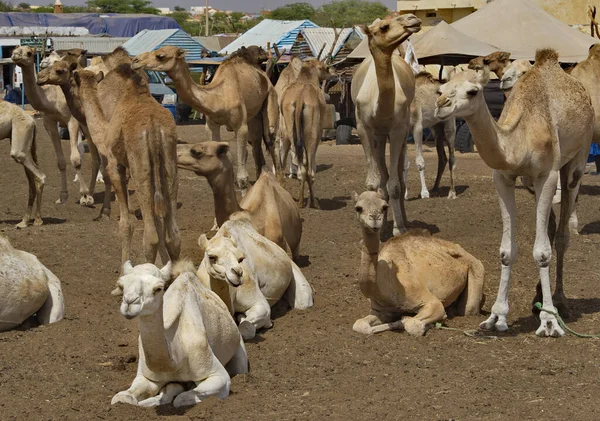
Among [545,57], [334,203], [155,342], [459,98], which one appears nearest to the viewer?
[155,342]

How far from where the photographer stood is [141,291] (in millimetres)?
5277

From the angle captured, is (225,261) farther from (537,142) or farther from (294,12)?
(294,12)

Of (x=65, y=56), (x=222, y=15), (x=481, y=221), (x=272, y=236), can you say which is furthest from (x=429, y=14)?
(x=222, y=15)

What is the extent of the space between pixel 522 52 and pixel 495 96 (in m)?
2.04

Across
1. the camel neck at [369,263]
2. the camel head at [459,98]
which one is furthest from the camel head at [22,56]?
the camel head at [459,98]

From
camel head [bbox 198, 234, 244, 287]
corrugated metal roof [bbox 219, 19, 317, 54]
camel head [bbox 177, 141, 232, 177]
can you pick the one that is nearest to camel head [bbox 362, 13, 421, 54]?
camel head [bbox 177, 141, 232, 177]

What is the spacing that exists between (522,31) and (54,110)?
10.8m

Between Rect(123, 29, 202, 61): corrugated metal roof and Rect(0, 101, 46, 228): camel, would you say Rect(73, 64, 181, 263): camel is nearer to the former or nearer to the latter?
Rect(0, 101, 46, 228): camel

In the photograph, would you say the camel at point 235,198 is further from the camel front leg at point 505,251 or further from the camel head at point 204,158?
the camel front leg at point 505,251

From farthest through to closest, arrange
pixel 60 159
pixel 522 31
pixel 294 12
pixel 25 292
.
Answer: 1. pixel 294 12
2. pixel 522 31
3. pixel 60 159
4. pixel 25 292

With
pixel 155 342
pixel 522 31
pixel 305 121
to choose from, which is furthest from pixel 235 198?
pixel 522 31

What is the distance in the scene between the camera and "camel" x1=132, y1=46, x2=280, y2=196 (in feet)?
38.0

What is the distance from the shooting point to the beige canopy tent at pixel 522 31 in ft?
68.1

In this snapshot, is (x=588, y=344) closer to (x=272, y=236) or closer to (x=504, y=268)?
(x=504, y=268)
